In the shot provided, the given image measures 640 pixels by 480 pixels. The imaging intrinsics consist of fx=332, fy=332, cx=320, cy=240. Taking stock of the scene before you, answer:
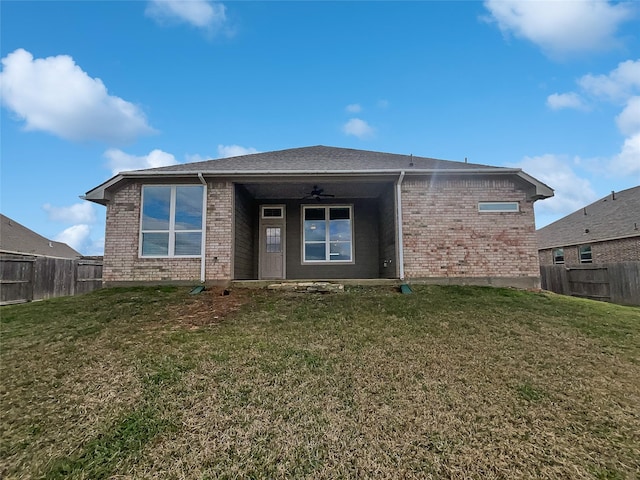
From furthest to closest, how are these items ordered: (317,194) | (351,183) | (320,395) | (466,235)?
(317,194), (351,183), (466,235), (320,395)

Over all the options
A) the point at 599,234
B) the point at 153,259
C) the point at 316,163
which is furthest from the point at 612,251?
the point at 153,259

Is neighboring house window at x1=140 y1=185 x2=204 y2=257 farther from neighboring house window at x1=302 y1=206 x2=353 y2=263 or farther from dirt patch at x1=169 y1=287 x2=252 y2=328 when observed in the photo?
neighboring house window at x1=302 y1=206 x2=353 y2=263

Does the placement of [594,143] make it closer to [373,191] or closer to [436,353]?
[373,191]

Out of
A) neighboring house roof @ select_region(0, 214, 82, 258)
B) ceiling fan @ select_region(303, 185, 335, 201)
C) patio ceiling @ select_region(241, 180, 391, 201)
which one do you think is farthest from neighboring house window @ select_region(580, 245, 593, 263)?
neighboring house roof @ select_region(0, 214, 82, 258)

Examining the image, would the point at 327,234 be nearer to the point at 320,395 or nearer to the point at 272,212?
the point at 272,212

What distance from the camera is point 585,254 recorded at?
58.3 feet

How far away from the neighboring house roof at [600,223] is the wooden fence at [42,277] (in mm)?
23606

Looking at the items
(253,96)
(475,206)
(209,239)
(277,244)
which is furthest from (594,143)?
(209,239)

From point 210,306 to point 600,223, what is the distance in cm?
2055

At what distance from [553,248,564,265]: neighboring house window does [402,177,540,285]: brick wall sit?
1306 cm

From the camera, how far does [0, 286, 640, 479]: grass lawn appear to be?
312 centimetres

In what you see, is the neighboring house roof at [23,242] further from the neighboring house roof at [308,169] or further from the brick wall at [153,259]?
the neighboring house roof at [308,169]

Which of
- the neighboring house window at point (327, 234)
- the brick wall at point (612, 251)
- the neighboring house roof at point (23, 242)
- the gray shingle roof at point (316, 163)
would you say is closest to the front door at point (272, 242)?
the neighboring house window at point (327, 234)

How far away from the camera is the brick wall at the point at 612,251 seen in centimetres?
1502
